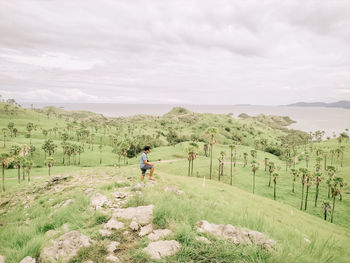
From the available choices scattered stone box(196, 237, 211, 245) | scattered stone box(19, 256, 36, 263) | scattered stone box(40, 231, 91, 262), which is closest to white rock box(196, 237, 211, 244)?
scattered stone box(196, 237, 211, 245)

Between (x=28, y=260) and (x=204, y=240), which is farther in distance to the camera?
(x=204, y=240)

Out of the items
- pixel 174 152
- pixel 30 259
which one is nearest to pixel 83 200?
pixel 30 259

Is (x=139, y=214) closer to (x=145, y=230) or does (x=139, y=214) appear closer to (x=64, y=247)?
(x=145, y=230)

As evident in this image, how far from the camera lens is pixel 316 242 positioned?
6.88m

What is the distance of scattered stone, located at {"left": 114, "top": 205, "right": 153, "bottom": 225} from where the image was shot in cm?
808

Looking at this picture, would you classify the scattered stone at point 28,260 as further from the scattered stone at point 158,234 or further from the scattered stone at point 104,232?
the scattered stone at point 158,234

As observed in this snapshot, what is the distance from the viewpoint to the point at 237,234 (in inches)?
276

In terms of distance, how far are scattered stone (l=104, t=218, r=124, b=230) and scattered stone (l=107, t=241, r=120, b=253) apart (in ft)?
3.48

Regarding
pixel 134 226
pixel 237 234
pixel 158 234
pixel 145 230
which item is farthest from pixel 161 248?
pixel 237 234

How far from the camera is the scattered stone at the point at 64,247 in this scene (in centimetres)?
578

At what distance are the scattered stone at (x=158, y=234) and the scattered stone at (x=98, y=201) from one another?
15.1 feet

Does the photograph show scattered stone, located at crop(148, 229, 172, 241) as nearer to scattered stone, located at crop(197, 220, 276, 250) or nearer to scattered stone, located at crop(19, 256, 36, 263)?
scattered stone, located at crop(197, 220, 276, 250)

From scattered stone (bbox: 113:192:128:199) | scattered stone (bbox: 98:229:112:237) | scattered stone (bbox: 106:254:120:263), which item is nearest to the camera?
scattered stone (bbox: 106:254:120:263)

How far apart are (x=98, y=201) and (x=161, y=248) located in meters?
6.55
